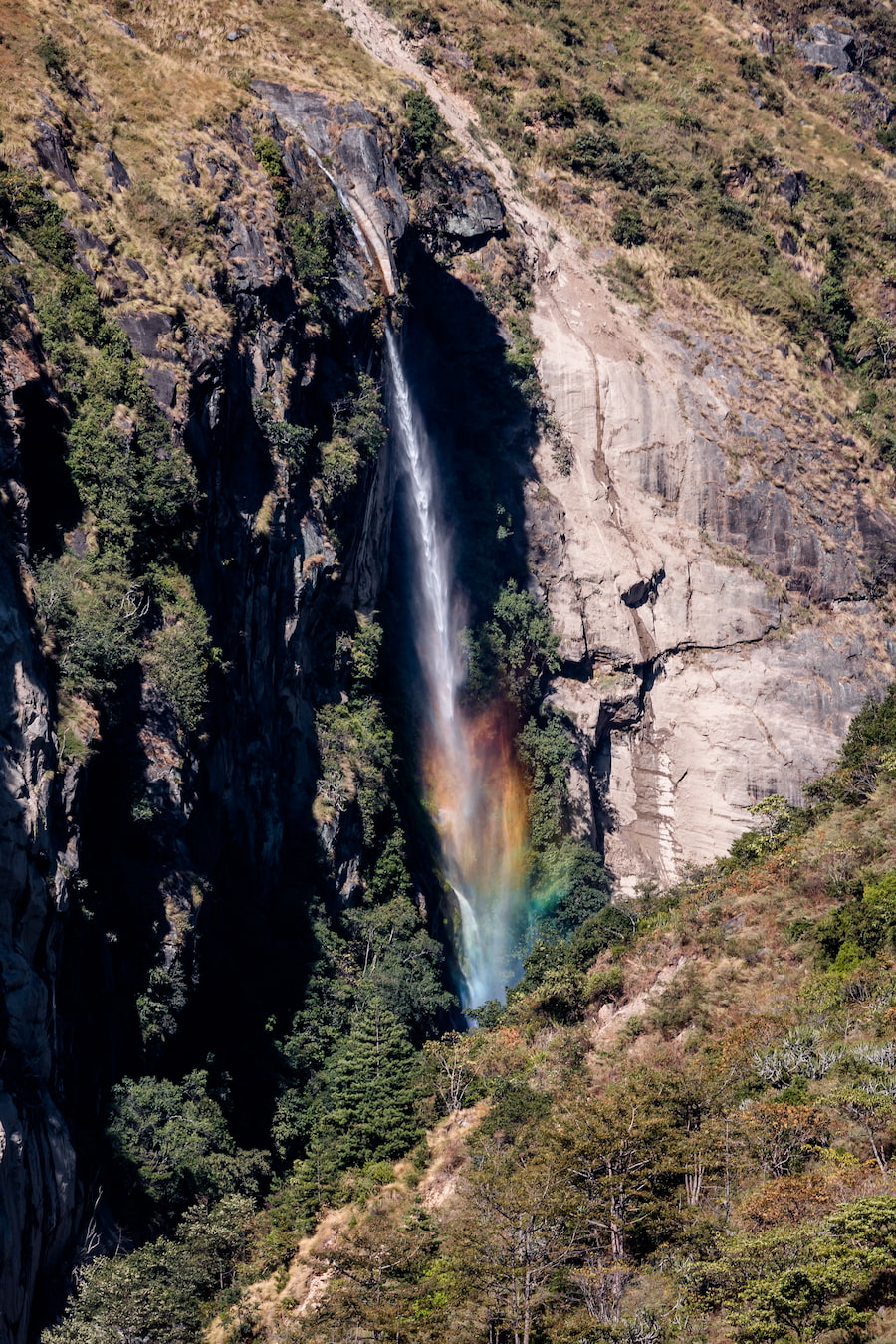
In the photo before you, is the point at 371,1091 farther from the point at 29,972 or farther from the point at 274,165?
the point at 274,165

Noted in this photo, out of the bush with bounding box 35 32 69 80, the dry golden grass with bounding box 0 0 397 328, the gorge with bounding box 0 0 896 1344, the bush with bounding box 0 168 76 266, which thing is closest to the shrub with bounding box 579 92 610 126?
the gorge with bounding box 0 0 896 1344

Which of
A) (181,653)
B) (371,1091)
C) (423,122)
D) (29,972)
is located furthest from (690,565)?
(29,972)

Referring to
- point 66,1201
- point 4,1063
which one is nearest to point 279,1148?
point 66,1201

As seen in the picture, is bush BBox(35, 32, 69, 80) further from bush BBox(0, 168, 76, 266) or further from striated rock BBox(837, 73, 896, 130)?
striated rock BBox(837, 73, 896, 130)

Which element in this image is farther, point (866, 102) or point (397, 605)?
point (866, 102)

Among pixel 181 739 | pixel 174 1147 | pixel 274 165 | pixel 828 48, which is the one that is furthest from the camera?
pixel 828 48

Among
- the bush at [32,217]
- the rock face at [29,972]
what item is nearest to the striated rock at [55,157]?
the bush at [32,217]
